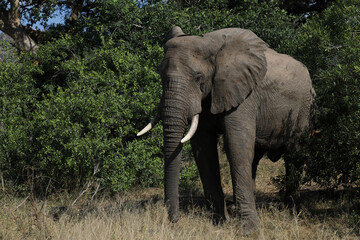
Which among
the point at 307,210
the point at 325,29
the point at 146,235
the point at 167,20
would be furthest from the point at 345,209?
the point at 167,20

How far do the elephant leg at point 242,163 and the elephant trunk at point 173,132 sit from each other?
70 centimetres

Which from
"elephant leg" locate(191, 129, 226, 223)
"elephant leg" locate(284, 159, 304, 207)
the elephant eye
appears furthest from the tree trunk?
"elephant leg" locate(284, 159, 304, 207)

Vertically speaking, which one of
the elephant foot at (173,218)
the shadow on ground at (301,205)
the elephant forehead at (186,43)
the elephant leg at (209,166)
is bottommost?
the shadow on ground at (301,205)

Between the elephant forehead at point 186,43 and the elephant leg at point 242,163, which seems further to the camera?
the elephant leg at point 242,163

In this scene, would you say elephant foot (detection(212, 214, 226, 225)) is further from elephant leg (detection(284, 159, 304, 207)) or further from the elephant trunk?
elephant leg (detection(284, 159, 304, 207))

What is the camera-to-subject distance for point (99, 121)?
9172 millimetres

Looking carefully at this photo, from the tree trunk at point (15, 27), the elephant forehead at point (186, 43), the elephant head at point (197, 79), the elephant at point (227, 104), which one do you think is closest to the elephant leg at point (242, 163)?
the elephant at point (227, 104)

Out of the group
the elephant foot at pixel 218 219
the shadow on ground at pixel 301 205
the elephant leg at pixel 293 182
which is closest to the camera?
the elephant foot at pixel 218 219

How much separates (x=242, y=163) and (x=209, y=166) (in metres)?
0.84

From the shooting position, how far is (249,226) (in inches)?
243

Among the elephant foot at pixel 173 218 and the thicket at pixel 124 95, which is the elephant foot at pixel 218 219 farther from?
the thicket at pixel 124 95

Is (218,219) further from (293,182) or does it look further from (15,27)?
(15,27)

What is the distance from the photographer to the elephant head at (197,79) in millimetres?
5891

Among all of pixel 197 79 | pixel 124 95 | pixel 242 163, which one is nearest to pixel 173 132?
pixel 197 79
